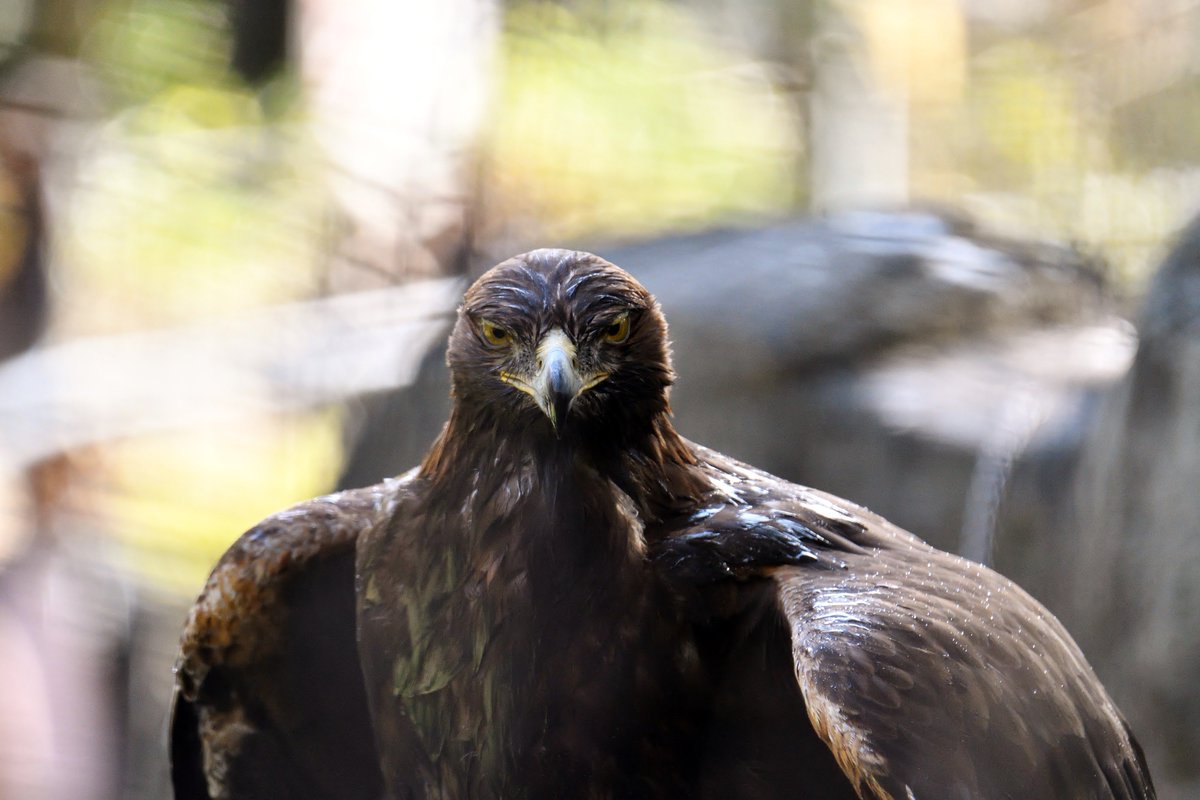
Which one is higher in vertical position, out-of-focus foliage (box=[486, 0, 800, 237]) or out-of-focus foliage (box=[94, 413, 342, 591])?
out-of-focus foliage (box=[486, 0, 800, 237])

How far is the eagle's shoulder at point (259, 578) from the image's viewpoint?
340 centimetres

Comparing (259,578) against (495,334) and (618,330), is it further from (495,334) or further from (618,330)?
(618,330)

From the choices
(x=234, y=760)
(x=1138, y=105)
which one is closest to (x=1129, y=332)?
(x=1138, y=105)

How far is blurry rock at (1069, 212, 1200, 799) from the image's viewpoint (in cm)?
460

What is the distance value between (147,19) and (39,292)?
2.19m

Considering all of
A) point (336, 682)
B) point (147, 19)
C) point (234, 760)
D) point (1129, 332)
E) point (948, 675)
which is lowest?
point (234, 760)

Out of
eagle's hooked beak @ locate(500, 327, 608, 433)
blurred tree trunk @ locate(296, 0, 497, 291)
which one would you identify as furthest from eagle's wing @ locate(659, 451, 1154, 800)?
blurred tree trunk @ locate(296, 0, 497, 291)

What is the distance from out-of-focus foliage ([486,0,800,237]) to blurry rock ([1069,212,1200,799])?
140 inches

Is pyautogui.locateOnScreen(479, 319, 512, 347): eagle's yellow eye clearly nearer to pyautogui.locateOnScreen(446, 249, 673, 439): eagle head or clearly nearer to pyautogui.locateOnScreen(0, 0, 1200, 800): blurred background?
pyautogui.locateOnScreen(446, 249, 673, 439): eagle head

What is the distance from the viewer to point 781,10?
9836 mm

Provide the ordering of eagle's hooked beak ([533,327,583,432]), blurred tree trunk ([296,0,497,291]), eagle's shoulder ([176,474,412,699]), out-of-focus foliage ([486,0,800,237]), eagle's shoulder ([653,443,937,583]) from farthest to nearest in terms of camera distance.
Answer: out-of-focus foliage ([486,0,800,237]) → blurred tree trunk ([296,0,497,291]) → eagle's shoulder ([176,474,412,699]) → eagle's shoulder ([653,443,937,583]) → eagle's hooked beak ([533,327,583,432])

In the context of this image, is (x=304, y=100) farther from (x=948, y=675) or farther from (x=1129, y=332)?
(x=948, y=675)

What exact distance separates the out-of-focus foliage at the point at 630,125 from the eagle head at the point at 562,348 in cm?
429

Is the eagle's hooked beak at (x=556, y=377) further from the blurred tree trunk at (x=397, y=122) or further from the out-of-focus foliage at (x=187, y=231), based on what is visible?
the out-of-focus foliage at (x=187, y=231)
